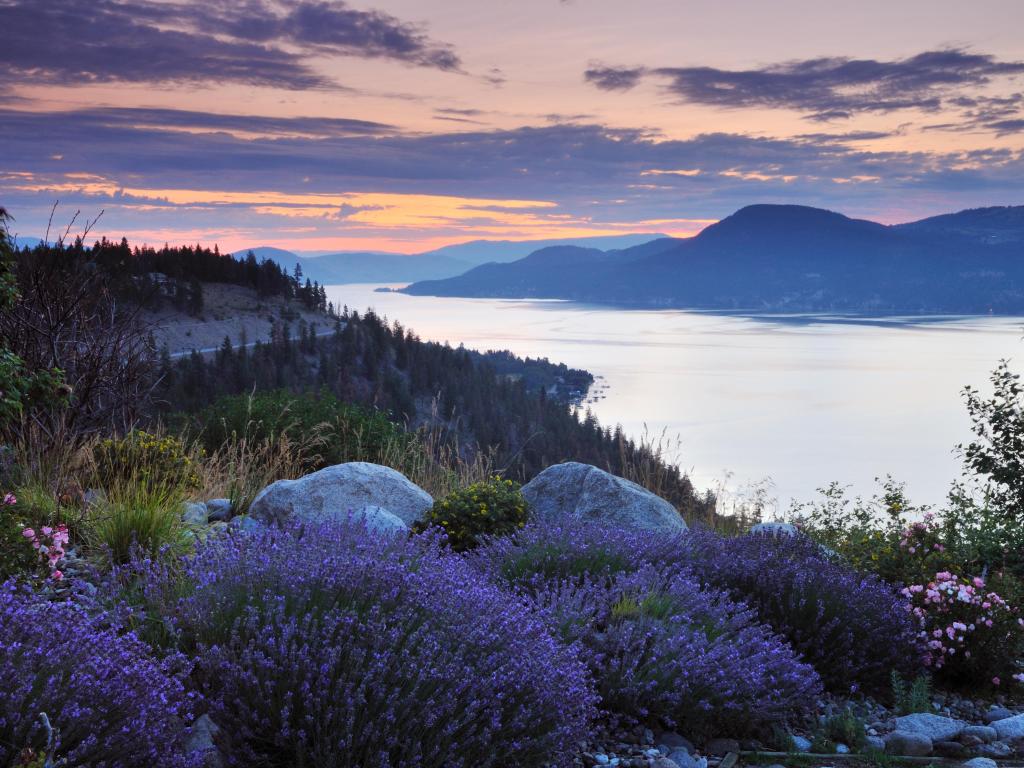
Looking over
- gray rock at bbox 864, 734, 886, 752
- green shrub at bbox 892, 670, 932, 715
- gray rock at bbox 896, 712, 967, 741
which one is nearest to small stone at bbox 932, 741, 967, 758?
gray rock at bbox 896, 712, 967, 741

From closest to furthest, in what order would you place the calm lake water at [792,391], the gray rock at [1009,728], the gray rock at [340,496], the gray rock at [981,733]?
the gray rock at [981,733]
the gray rock at [1009,728]
the gray rock at [340,496]
the calm lake water at [792,391]

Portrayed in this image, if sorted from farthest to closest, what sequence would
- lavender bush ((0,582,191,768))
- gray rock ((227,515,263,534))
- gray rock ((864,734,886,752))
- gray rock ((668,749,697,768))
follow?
gray rock ((227,515,263,534)) → gray rock ((864,734,886,752)) → gray rock ((668,749,697,768)) → lavender bush ((0,582,191,768))

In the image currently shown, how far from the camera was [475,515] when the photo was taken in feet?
23.7

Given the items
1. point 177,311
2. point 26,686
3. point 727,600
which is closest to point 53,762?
point 26,686

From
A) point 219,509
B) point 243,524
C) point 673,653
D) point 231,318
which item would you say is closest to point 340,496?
point 243,524

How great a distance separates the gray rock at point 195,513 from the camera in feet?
22.1

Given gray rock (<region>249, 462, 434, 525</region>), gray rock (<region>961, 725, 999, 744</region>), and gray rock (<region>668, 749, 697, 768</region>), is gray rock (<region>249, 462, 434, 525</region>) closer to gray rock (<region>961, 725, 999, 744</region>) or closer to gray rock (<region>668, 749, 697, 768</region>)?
gray rock (<region>668, 749, 697, 768</region>)

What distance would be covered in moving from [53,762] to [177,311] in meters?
81.3

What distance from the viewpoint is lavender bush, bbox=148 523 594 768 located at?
2994 mm

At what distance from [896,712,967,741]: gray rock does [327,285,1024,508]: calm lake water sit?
11061mm

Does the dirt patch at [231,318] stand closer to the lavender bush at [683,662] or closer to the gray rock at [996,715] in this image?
the lavender bush at [683,662]

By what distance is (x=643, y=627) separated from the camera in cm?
441

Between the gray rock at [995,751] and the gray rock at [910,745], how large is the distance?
1.11 feet

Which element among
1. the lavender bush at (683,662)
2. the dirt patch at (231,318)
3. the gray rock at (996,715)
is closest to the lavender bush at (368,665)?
the lavender bush at (683,662)
